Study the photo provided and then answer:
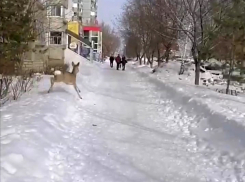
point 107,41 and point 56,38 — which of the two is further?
point 107,41

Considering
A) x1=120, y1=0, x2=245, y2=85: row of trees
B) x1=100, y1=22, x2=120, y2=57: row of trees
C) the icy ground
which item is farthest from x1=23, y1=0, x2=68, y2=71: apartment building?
x1=100, y1=22, x2=120, y2=57: row of trees

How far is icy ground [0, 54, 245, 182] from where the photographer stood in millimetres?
5316

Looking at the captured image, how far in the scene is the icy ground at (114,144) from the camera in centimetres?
532

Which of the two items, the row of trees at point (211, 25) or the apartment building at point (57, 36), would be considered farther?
the apartment building at point (57, 36)

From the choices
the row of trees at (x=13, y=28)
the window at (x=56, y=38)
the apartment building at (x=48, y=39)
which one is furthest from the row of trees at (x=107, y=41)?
the row of trees at (x=13, y=28)

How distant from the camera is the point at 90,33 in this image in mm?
76250

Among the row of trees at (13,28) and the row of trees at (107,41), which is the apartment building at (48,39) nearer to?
the row of trees at (13,28)

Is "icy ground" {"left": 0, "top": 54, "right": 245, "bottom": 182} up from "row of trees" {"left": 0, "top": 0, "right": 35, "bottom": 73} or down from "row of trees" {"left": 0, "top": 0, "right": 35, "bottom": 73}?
down

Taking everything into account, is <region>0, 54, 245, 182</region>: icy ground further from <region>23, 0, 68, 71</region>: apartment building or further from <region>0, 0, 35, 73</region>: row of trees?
<region>23, 0, 68, 71</region>: apartment building

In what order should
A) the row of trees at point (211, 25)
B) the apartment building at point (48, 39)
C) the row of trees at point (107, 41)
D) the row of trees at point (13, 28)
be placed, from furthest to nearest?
the row of trees at point (107, 41) < the apartment building at point (48, 39) < the row of trees at point (211, 25) < the row of trees at point (13, 28)

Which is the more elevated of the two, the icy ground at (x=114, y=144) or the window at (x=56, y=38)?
the window at (x=56, y=38)

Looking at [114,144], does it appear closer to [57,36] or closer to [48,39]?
[48,39]

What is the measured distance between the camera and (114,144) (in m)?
7.18

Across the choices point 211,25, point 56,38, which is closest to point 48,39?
point 56,38
